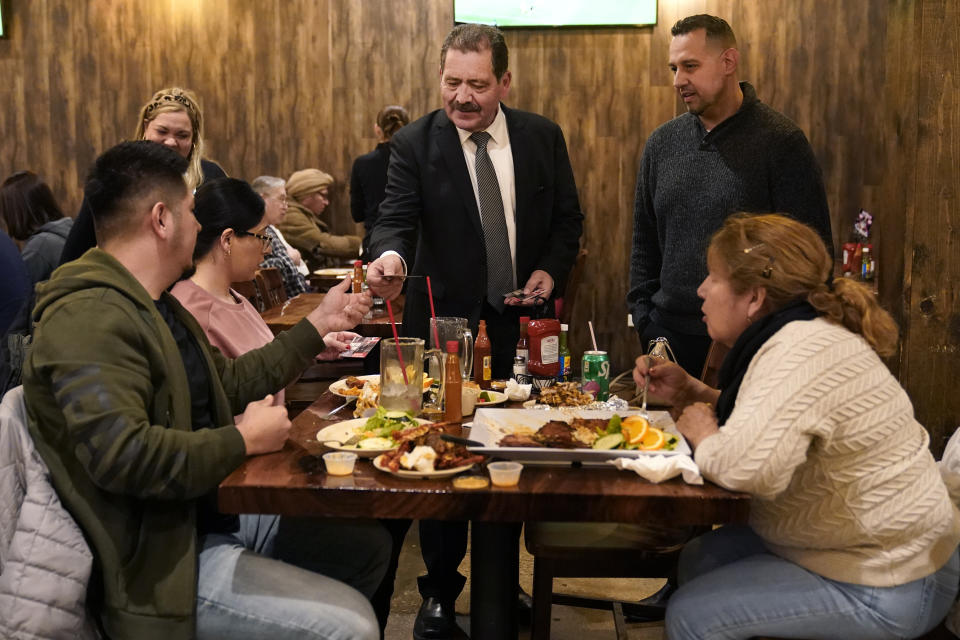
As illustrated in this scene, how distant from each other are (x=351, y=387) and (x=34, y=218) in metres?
2.51

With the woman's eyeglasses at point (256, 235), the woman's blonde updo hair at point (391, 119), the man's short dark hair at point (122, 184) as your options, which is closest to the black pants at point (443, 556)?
the woman's eyeglasses at point (256, 235)

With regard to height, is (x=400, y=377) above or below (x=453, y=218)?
below

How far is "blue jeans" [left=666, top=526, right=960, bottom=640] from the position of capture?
183 cm

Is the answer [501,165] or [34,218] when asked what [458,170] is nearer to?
[501,165]

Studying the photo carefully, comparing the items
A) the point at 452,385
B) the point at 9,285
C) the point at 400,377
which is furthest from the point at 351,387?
the point at 9,285

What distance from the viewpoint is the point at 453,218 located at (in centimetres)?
336

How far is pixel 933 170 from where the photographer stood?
114 inches

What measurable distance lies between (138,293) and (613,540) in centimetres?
124

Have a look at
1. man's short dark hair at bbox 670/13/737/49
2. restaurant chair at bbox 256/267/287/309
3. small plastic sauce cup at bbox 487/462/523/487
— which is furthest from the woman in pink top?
restaurant chair at bbox 256/267/287/309

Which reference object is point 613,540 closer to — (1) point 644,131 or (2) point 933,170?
(2) point 933,170

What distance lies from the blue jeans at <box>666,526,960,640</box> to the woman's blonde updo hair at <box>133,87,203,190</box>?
2528 millimetres

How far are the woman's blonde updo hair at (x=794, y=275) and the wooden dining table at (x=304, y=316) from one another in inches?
82.7

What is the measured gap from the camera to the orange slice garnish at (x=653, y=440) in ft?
6.47

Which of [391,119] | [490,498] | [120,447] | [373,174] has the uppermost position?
[391,119]
